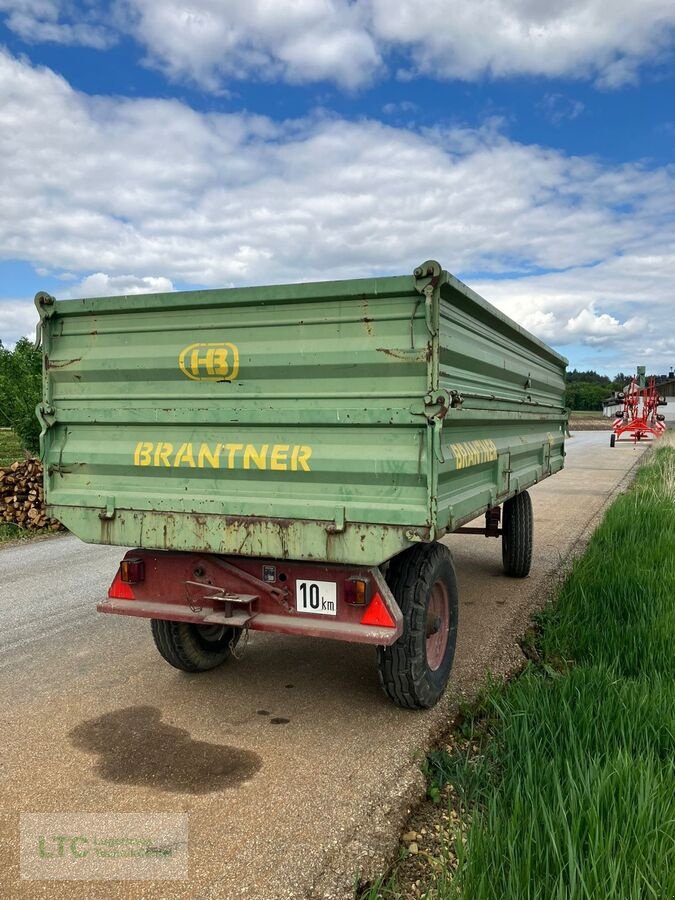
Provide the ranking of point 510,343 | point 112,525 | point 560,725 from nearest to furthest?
point 560,725 → point 112,525 → point 510,343

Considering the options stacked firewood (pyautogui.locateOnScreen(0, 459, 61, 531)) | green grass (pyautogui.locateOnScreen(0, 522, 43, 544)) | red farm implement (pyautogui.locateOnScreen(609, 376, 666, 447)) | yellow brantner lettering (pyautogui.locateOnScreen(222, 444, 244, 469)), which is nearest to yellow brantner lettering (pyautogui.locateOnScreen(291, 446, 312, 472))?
yellow brantner lettering (pyautogui.locateOnScreen(222, 444, 244, 469))

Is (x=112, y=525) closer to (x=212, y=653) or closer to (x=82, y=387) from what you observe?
(x=82, y=387)

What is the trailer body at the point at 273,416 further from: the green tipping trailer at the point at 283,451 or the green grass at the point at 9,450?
the green grass at the point at 9,450

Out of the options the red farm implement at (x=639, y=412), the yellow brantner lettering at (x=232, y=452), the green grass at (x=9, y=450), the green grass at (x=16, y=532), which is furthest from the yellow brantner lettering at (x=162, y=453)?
the red farm implement at (x=639, y=412)

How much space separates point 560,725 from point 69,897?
205cm

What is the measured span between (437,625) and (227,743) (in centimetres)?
126

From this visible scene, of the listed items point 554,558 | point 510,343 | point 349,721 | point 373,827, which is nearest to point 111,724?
point 349,721

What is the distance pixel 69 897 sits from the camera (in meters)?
2.40

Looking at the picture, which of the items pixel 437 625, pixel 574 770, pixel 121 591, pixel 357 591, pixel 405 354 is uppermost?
pixel 405 354

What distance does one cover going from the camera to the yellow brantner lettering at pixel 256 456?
3514 millimetres

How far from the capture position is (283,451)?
11.4 feet

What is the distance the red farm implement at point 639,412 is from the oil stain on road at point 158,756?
26.0 metres

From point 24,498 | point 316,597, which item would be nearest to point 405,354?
point 316,597

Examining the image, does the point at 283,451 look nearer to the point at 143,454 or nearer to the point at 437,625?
the point at 143,454
